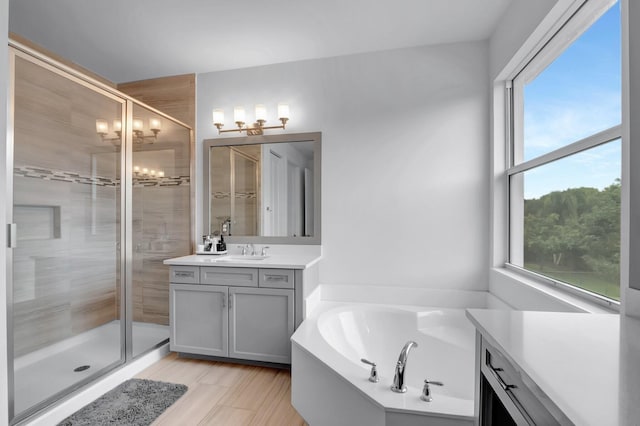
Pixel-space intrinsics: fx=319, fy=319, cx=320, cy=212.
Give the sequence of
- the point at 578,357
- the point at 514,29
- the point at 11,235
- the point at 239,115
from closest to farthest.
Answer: the point at 578,357, the point at 11,235, the point at 514,29, the point at 239,115

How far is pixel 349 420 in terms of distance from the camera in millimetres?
1450

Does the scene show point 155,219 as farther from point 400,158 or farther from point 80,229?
point 400,158

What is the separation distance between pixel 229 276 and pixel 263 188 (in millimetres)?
877

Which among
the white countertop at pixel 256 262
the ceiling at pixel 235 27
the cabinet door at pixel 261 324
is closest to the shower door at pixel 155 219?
the white countertop at pixel 256 262

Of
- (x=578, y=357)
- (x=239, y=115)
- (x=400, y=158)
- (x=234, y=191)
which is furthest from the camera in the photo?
(x=234, y=191)

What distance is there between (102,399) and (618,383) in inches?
98.3

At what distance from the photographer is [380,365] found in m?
2.11

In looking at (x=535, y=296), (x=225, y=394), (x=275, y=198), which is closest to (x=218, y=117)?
(x=275, y=198)

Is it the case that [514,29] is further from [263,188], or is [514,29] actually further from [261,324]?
[261,324]

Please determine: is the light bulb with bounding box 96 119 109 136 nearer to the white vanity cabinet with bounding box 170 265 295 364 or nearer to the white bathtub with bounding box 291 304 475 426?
the white vanity cabinet with bounding box 170 265 295 364

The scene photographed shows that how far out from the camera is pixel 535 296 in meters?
1.79

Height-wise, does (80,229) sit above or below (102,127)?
below

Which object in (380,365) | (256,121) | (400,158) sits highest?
(256,121)

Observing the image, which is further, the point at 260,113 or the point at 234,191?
the point at 234,191
